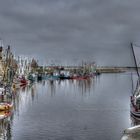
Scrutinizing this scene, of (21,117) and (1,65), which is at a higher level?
(1,65)

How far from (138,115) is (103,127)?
30.5 ft

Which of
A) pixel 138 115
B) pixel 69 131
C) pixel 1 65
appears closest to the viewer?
pixel 69 131

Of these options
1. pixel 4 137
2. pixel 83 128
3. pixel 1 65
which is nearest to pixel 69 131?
pixel 83 128

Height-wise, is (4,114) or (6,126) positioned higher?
(4,114)

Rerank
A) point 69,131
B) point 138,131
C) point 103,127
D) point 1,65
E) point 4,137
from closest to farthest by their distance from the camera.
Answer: point 138,131, point 4,137, point 69,131, point 103,127, point 1,65

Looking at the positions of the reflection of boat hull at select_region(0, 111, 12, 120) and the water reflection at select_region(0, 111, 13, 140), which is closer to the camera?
the water reflection at select_region(0, 111, 13, 140)

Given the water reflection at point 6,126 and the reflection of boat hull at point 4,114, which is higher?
the reflection of boat hull at point 4,114

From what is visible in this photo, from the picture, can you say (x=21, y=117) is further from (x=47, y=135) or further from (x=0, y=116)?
(x=47, y=135)

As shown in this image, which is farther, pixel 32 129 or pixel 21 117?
pixel 21 117

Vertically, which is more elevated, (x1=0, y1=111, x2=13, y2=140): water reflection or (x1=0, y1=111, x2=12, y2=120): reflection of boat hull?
(x1=0, y1=111, x2=12, y2=120): reflection of boat hull

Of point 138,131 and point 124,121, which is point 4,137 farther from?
point 138,131

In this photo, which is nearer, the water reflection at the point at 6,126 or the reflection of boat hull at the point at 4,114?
the water reflection at the point at 6,126

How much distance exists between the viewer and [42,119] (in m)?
89.9

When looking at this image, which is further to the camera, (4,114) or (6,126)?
(4,114)
